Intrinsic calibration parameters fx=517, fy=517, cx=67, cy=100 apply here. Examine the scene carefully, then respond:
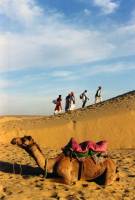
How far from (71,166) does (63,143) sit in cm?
1039

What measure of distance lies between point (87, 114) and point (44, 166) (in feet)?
43.2

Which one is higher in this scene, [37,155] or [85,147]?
[85,147]

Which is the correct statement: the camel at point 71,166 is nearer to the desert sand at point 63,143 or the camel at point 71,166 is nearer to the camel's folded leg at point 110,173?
the camel's folded leg at point 110,173

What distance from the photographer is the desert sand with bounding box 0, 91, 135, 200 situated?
32.5 ft

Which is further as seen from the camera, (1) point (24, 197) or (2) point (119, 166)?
(2) point (119, 166)

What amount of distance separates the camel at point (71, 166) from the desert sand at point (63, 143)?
0.60 feet

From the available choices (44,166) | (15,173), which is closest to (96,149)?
(44,166)

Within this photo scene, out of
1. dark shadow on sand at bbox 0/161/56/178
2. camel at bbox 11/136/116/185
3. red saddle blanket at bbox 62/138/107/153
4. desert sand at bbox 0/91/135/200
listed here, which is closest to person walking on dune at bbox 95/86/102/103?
desert sand at bbox 0/91/135/200

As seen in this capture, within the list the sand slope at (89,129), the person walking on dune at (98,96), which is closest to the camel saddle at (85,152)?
the sand slope at (89,129)

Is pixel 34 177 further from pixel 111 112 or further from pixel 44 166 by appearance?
pixel 111 112

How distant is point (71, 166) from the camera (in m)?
10.7

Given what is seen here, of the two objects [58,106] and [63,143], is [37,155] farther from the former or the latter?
[58,106]

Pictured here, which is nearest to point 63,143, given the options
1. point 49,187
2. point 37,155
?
point 37,155

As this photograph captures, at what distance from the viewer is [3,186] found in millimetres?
10219
